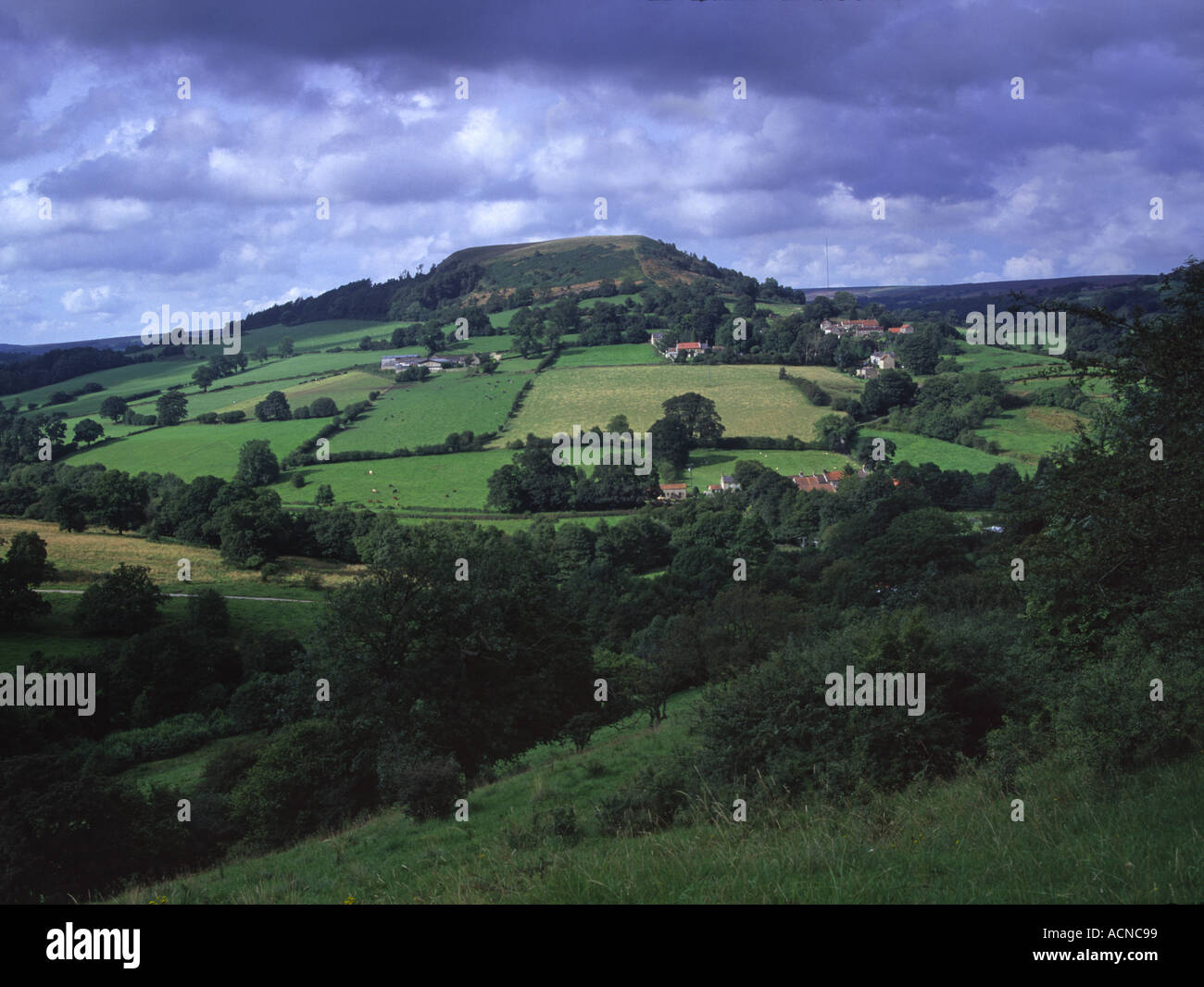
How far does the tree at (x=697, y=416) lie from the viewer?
3322 inches

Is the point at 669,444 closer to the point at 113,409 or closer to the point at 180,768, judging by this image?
the point at 180,768

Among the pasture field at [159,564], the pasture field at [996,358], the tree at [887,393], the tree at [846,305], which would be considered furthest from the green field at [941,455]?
the tree at [846,305]

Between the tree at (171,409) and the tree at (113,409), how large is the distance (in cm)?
476

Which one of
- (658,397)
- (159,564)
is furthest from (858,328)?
(159,564)

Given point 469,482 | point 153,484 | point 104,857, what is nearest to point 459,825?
point 104,857

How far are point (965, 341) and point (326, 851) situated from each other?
395 feet

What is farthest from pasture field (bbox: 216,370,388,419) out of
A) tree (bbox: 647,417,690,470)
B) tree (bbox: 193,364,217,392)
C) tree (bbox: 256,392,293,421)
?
tree (bbox: 647,417,690,470)

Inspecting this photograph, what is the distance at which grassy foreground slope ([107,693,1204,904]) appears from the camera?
202 inches

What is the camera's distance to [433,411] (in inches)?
3565

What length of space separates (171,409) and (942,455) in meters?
83.2

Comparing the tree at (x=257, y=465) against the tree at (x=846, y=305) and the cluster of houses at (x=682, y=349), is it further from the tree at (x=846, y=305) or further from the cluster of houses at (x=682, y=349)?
the tree at (x=846, y=305)

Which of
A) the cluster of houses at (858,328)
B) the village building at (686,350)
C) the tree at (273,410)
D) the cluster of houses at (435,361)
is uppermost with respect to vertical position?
the cluster of houses at (858,328)
